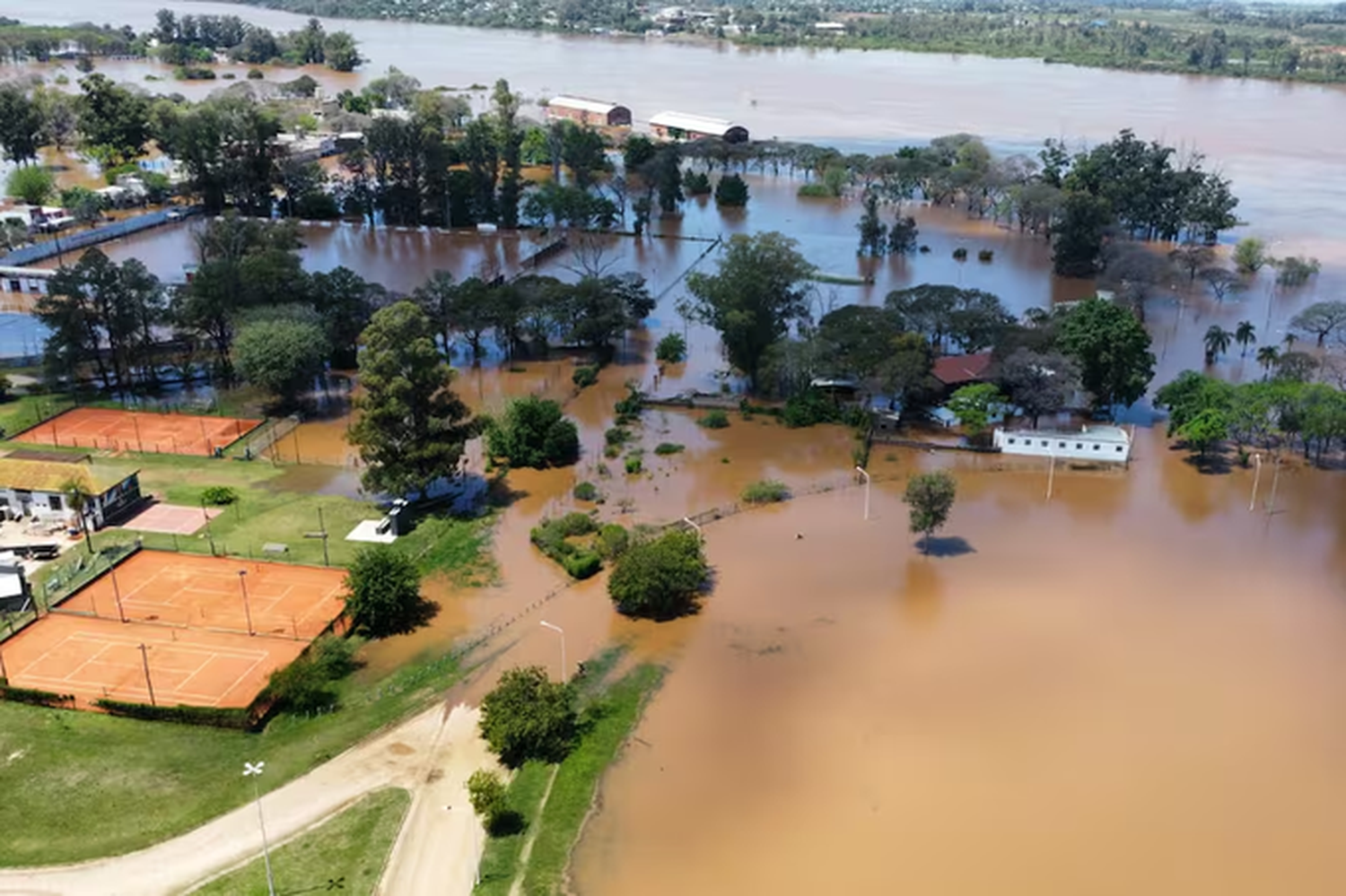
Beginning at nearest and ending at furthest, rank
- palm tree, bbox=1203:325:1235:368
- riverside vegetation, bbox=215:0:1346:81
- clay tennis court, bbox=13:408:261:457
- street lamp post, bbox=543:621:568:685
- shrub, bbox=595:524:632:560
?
street lamp post, bbox=543:621:568:685, shrub, bbox=595:524:632:560, clay tennis court, bbox=13:408:261:457, palm tree, bbox=1203:325:1235:368, riverside vegetation, bbox=215:0:1346:81

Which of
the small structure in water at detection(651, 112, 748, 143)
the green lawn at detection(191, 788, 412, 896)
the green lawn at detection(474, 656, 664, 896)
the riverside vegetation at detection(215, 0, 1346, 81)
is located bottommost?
the green lawn at detection(474, 656, 664, 896)

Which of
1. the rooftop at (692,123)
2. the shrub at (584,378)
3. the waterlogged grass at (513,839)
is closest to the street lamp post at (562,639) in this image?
the waterlogged grass at (513,839)

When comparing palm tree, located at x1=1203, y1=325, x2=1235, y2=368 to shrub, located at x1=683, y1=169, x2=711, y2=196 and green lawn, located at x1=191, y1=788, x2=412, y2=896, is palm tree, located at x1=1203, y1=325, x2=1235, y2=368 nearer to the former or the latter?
green lawn, located at x1=191, y1=788, x2=412, y2=896

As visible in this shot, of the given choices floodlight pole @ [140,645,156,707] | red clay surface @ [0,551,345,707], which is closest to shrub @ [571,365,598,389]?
red clay surface @ [0,551,345,707]

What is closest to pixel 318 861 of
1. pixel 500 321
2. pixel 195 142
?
pixel 500 321

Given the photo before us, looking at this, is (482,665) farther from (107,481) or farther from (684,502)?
(107,481)

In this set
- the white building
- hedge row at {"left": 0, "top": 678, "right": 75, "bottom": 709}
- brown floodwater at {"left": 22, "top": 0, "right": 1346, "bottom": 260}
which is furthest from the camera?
brown floodwater at {"left": 22, "top": 0, "right": 1346, "bottom": 260}

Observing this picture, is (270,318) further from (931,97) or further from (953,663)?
(931,97)
